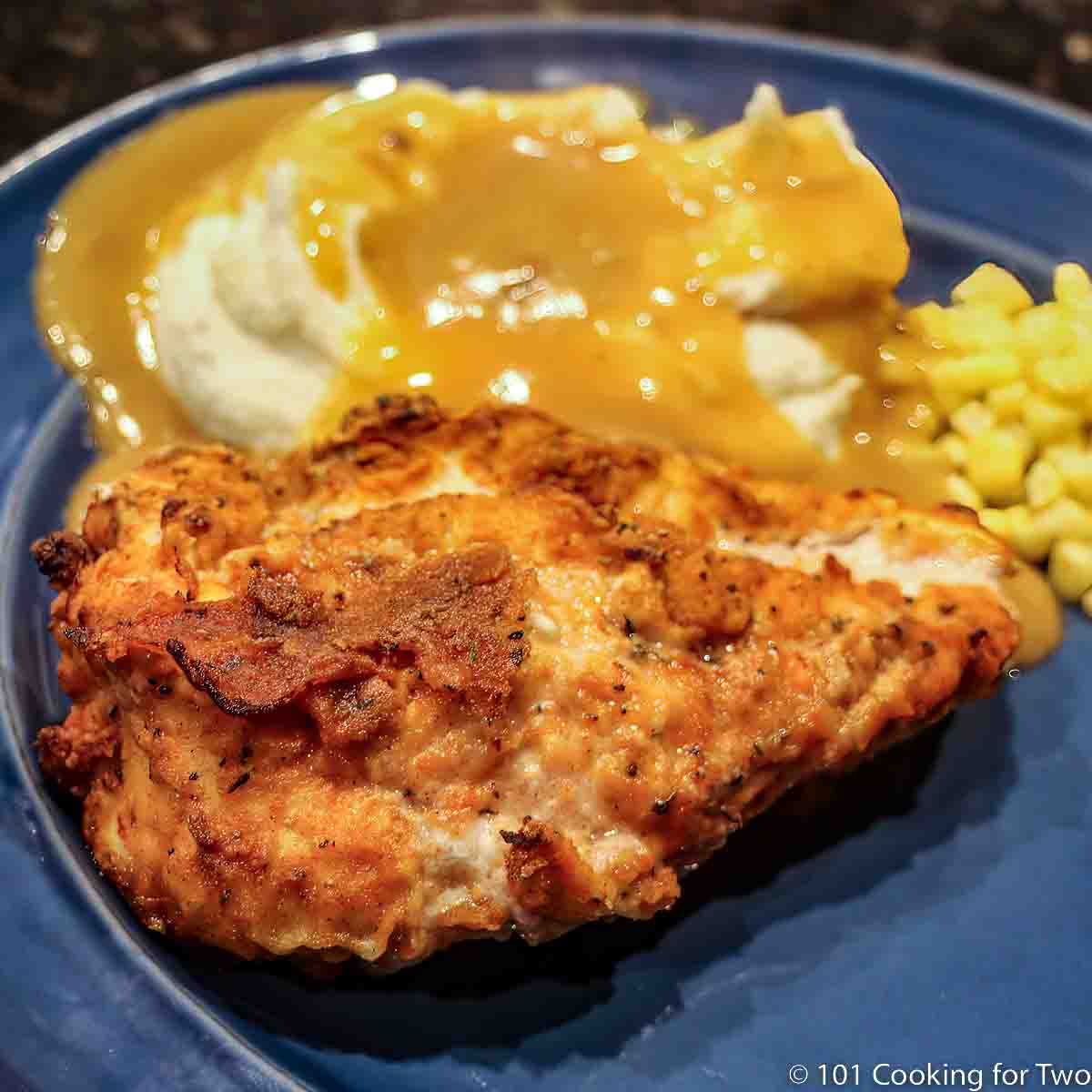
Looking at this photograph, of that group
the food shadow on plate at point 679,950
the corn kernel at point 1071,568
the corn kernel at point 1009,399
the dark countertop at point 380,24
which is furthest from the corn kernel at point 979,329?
the dark countertop at point 380,24

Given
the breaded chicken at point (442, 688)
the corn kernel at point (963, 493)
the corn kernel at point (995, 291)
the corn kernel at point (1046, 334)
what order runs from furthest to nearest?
1. the corn kernel at point (995, 291)
2. the corn kernel at point (963, 493)
3. the corn kernel at point (1046, 334)
4. the breaded chicken at point (442, 688)

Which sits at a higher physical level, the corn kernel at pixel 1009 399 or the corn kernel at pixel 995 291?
the corn kernel at pixel 995 291

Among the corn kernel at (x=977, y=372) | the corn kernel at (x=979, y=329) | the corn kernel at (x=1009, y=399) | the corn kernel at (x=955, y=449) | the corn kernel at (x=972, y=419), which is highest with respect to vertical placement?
the corn kernel at (x=979, y=329)

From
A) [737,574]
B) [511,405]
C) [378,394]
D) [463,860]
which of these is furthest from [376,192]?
[463,860]

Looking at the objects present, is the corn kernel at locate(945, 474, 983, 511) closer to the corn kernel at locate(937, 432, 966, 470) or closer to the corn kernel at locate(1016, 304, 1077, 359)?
the corn kernel at locate(937, 432, 966, 470)

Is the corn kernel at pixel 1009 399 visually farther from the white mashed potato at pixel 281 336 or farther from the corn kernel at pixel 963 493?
the white mashed potato at pixel 281 336

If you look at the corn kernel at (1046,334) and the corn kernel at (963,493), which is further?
the corn kernel at (963,493)

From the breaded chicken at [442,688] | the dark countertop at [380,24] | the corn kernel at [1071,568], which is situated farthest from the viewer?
the dark countertop at [380,24]

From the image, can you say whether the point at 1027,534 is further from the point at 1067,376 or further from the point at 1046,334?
the point at 1046,334
